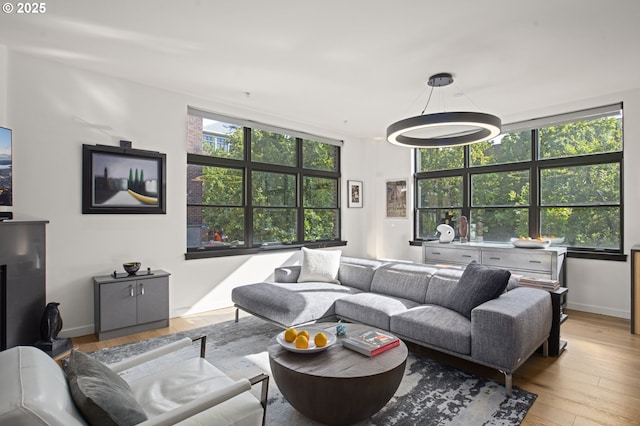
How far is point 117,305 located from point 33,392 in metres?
2.78

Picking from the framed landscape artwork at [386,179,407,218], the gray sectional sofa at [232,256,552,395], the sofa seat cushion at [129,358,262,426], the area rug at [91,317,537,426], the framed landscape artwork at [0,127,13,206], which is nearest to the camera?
the sofa seat cushion at [129,358,262,426]

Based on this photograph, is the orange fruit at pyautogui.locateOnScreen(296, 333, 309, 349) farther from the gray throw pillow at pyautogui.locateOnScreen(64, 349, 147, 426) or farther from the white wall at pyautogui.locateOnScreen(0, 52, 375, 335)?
the white wall at pyautogui.locateOnScreen(0, 52, 375, 335)

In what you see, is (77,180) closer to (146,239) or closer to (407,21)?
(146,239)

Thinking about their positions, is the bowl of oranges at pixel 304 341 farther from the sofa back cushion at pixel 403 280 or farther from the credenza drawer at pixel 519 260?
the credenza drawer at pixel 519 260

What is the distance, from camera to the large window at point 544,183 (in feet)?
14.5

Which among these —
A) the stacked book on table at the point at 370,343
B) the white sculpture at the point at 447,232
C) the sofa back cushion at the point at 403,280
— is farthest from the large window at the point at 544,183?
the stacked book on table at the point at 370,343

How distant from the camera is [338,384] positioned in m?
1.92

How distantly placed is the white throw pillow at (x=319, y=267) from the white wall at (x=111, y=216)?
1051 millimetres

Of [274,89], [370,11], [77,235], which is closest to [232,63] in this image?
[274,89]

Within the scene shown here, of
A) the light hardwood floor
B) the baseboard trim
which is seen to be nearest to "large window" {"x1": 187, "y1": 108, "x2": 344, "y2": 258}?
the light hardwood floor

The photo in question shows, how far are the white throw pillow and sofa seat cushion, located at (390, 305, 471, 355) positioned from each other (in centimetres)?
135

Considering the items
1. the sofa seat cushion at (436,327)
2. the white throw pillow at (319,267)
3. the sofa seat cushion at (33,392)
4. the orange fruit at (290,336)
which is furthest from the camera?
the white throw pillow at (319,267)

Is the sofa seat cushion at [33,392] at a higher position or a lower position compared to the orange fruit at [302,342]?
higher

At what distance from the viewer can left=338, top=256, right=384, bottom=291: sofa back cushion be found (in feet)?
13.6
